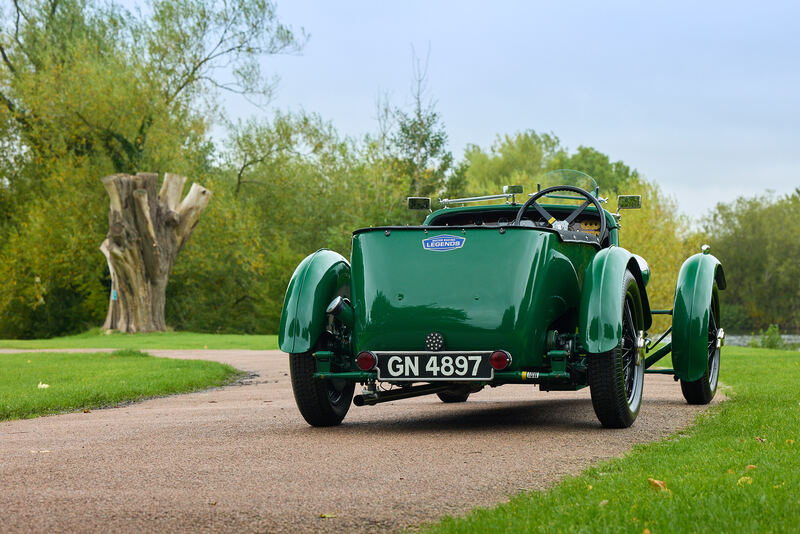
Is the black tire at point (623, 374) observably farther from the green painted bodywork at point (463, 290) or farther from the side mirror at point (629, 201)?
the side mirror at point (629, 201)

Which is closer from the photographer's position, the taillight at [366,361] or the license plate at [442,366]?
the license plate at [442,366]

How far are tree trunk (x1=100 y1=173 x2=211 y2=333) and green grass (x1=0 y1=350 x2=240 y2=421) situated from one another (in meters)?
14.0

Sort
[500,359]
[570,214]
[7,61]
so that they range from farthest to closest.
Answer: [7,61] < [570,214] < [500,359]

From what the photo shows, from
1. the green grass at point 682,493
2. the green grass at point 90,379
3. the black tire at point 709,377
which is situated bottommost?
the green grass at point 90,379

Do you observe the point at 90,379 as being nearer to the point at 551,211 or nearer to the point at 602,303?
the point at 551,211

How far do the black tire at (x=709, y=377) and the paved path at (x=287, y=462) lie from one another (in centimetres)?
21

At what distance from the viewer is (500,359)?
6.44m

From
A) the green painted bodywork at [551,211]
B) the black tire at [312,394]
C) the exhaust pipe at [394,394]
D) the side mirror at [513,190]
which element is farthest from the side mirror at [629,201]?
the black tire at [312,394]

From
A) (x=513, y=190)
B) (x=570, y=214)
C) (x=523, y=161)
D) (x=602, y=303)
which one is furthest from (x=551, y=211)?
(x=523, y=161)

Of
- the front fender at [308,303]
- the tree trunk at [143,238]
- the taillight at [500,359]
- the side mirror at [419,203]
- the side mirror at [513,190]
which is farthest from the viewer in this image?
the tree trunk at [143,238]

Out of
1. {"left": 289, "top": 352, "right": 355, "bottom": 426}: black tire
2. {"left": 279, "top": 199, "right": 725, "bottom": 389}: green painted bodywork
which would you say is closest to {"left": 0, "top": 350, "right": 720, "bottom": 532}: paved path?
{"left": 289, "top": 352, "right": 355, "bottom": 426}: black tire

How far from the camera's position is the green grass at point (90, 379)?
396 inches

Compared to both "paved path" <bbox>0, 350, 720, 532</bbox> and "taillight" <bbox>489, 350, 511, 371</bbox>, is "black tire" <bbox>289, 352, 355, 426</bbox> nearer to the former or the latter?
"paved path" <bbox>0, 350, 720, 532</bbox>

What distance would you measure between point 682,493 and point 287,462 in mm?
2323
